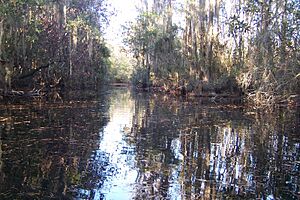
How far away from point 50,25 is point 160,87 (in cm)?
1228

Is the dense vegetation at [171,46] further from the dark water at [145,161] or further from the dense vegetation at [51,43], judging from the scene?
the dark water at [145,161]

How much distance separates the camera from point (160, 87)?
3222 cm

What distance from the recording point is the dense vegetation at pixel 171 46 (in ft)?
52.3

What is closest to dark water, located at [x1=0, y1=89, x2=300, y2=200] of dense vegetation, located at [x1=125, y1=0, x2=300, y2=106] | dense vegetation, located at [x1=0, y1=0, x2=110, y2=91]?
dense vegetation, located at [x1=125, y1=0, x2=300, y2=106]

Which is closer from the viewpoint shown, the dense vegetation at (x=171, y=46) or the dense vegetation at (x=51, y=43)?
the dense vegetation at (x=171, y=46)

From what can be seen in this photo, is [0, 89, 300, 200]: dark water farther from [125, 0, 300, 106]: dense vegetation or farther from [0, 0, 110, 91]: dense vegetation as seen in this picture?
[0, 0, 110, 91]: dense vegetation

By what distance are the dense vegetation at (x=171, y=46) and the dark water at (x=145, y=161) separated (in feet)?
21.3

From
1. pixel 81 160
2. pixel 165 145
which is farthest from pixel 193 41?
pixel 81 160

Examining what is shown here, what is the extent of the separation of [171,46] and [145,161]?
2352 centimetres

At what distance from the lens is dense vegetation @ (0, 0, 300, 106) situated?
15.9 meters

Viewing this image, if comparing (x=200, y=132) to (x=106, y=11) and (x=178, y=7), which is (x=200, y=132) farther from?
(x=106, y=11)

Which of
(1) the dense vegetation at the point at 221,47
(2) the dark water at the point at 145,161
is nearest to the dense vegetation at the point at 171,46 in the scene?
(1) the dense vegetation at the point at 221,47

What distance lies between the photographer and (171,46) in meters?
28.8

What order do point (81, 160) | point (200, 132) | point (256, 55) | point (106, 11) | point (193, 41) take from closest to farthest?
point (81, 160)
point (200, 132)
point (256, 55)
point (193, 41)
point (106, 11)
